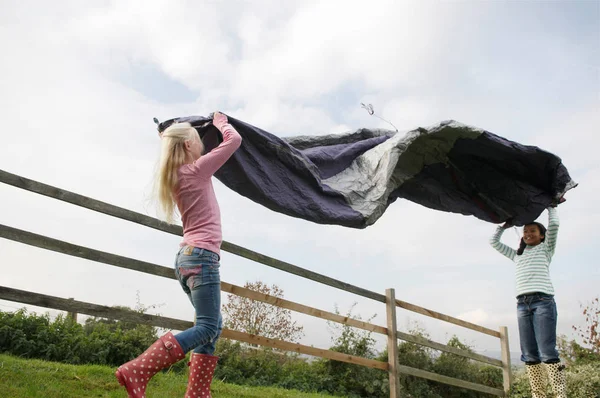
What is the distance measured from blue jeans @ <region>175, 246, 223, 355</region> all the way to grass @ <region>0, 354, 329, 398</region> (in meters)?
1.34

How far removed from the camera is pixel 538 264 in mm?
4078

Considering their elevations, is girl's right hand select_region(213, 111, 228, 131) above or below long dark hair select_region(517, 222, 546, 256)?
below

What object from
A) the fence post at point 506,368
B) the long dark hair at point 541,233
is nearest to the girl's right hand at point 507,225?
the long dark hair at point 541,233

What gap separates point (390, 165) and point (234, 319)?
449 centimetres

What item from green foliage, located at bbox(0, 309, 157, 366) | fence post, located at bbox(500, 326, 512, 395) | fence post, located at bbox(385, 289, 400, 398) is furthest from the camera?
fence post, located at bbox(500, 326, 512, 395)

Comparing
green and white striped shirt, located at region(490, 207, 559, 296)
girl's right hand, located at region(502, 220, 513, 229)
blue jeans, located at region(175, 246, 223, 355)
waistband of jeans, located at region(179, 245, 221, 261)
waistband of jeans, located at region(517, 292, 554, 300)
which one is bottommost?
blue jeans, located at region(175, 246, 223, 355)

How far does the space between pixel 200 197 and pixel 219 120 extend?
46 centimetres

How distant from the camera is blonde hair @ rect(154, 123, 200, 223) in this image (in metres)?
2.50

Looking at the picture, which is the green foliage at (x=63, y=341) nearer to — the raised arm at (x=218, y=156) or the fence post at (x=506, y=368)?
the raised arm at (x=218, y=156)

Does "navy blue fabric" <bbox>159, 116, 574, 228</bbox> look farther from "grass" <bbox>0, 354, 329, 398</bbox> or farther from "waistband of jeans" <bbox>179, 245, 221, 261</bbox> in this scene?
"grass" <bbox>0, 354, 329, 398</bbox>

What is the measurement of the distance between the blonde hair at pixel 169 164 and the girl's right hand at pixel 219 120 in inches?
6.6

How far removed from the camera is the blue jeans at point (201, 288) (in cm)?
236

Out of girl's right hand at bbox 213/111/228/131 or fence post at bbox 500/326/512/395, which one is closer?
girl's right hand at bbox 213/111/228/131

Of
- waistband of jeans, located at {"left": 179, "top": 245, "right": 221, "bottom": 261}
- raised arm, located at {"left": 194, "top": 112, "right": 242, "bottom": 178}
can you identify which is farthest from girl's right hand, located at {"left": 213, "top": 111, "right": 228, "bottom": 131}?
waistband of jeans, located at {"left": 179, "top": 245, "right": 221, "bottom": 261}
